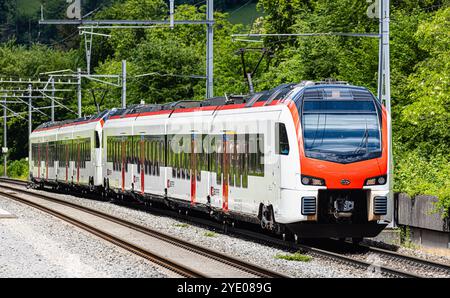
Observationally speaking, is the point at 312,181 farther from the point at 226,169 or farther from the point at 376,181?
the point at 226,169

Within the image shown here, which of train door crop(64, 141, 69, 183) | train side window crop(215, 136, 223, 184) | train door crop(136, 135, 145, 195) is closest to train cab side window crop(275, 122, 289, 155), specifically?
train side window crop(215, 136, 223, 184)

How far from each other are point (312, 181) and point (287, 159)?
2.30 feet

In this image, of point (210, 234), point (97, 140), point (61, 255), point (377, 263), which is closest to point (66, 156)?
point (97, 140)

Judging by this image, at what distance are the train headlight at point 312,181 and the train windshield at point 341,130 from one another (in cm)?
41

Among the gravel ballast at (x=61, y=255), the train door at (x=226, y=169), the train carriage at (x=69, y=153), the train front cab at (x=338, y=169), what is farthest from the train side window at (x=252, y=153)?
the train carriage at (x=69, y=153)

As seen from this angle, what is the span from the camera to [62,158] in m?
53.4

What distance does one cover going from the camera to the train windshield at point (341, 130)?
858 inches

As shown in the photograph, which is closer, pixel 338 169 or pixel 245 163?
pixel 338 169

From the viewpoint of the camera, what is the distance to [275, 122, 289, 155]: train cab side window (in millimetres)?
22141

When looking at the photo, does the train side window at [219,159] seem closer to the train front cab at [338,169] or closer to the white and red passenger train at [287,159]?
the white and red passenger train at [287,159]

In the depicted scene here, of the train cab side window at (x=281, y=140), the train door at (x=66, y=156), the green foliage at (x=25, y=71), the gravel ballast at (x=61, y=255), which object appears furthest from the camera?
the green foliage at (x=25, y=71)

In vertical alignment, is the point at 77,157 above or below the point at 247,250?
above

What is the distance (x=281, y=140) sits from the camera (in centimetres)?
2242

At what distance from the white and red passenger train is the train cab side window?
19 mm
